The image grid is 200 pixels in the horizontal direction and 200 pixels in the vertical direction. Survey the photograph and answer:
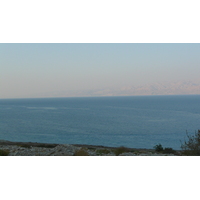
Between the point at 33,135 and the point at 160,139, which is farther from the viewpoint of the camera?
the point at 33,135

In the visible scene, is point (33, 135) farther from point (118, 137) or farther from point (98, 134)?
point (118, 137)

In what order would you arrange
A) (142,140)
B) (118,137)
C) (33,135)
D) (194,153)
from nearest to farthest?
(194,153), (142,140), (118,137), (33,135)

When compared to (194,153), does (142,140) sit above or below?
above

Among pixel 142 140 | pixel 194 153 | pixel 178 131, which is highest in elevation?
pixel 178 131

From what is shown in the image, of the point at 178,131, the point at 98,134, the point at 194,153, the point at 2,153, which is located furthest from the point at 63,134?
the point at 194,153

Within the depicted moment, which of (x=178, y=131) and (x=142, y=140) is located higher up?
(x=178, y=131)

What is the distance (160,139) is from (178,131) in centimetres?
839

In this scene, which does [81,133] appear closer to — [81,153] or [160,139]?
[160,139]

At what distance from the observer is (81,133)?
4519 centimetres

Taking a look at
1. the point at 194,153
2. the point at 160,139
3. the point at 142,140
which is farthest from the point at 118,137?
the point at 194,153

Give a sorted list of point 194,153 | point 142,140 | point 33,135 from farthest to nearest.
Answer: point 33,135 → point 142,140 → point 194,153

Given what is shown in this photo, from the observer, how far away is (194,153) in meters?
12.6

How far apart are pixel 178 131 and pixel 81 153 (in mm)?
38011

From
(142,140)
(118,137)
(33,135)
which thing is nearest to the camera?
(142,140)
